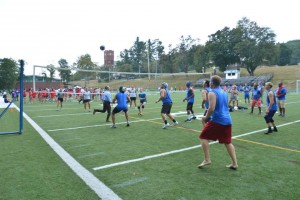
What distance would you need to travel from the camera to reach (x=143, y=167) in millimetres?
5617

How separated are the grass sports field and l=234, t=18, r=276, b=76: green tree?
70.6m

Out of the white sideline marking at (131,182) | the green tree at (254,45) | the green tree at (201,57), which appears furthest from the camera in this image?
the green tree at (201,57)

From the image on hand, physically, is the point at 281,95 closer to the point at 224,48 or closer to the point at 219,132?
the point at 219,132

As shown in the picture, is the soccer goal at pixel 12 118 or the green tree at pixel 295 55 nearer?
the soccer goal at pixel 12 118

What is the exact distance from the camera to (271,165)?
18.7 ft

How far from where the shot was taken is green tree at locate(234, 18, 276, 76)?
7394cm

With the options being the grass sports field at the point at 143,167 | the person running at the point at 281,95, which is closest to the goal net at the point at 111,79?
the person running at the point at 281,95

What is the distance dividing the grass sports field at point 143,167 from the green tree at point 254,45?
232 feet

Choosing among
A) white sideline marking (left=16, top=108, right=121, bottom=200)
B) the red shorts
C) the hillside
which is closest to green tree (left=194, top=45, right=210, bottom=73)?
the hillside

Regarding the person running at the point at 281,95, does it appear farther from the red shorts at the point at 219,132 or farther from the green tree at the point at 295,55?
the green tree at the point at 295,55

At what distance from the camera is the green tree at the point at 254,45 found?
73.9 m

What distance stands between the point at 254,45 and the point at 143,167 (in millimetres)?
77178

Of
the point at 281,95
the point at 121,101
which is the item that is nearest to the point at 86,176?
the point at 121,101

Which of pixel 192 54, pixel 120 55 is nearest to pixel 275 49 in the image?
pixel 192 54
